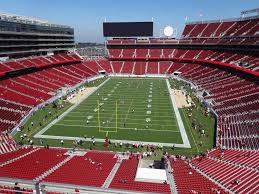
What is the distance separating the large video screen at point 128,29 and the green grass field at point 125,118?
3964 cm

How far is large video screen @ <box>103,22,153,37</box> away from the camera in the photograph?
93000mm

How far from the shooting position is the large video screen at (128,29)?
305 ft

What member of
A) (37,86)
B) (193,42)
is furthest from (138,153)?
(193,42)

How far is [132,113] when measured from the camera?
4178cm

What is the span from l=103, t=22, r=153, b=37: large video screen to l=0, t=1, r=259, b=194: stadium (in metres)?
0.94

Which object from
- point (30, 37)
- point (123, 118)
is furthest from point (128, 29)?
point (123, 118)

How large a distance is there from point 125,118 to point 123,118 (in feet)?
0.87

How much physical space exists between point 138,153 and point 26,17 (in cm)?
5861

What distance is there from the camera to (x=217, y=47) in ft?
250

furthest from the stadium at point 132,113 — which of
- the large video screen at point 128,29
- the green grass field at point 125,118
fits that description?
the large video screen at point 128,29

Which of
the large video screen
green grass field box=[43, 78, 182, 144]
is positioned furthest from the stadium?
the large video screen

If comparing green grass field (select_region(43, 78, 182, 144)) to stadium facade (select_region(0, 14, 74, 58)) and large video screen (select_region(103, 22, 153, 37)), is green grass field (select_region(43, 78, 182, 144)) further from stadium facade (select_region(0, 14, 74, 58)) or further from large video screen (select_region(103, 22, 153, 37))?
large video screen (select_region(103, 22, 153, 37))

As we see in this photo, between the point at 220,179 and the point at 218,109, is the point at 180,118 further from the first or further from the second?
the point at 220,179

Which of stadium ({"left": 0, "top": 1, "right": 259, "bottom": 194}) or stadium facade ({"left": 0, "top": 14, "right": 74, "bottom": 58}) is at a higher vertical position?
stadium facade ({"left": 0, "top": 14, "right": 74, "bottom": 58})
